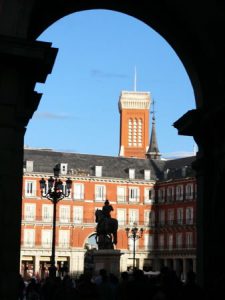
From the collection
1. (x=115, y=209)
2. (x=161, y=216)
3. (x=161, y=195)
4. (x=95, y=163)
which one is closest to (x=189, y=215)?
(x=161, y=216)

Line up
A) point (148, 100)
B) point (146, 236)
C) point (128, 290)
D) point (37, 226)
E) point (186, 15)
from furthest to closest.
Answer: point (148, 100) < point (146, 236) < point (37, 226) < point (186, 15) < point (128, 290)

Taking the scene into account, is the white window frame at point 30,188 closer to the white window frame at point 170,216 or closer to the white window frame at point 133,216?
the white window frame at point 133,216

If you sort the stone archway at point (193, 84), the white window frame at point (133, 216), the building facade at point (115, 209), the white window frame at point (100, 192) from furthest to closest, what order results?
1. the white window frame at point (133, 216)
2. the white window frame at point (100, 192)
3. the building facade at point (115, 209)
4. the stone archway at point (193, 84)

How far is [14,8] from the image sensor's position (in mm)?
12578

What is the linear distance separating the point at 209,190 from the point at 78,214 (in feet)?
225

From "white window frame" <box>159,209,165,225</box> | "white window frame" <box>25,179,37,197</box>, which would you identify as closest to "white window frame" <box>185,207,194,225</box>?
"white window frame" <box>159,209,165,225</box>

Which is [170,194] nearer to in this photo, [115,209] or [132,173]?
[132,173]

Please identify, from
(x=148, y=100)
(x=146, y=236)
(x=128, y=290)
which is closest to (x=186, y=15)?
(x=128, y=290)

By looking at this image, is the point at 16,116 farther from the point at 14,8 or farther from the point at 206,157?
the point at 206,157

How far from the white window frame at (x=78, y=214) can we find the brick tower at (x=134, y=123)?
36.9 metres

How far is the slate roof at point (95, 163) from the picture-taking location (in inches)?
3300

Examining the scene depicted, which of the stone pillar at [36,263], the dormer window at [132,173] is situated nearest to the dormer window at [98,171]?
the dormer window at [132,173]

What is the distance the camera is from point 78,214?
83875 mm

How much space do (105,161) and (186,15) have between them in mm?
72863
